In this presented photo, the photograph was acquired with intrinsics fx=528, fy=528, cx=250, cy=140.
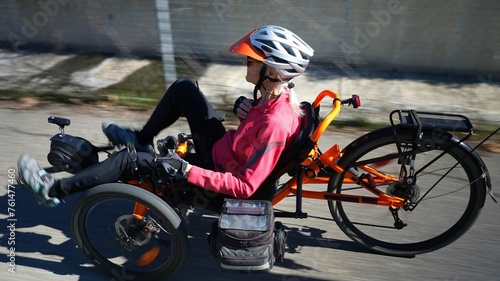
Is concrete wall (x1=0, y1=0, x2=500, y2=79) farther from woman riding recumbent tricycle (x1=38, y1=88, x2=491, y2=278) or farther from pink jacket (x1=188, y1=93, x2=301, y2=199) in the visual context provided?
pink jacket (x1=188, y1=93, x2=301, y2=199)

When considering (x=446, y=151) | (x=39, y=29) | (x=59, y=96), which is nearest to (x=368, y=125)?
(x=446, y=151)

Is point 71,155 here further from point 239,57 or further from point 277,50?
point 239,57

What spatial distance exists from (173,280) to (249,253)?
698 mm

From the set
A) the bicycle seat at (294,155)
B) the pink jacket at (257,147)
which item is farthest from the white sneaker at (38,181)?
the bicycle seat at (294,155)

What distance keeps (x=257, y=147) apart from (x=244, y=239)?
0.50 meters

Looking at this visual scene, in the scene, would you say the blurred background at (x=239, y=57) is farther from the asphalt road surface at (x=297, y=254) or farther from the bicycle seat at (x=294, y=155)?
the bicycle seat at (x=294, y=155)

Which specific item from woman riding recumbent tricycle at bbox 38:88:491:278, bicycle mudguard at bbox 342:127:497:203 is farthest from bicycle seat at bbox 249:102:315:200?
bicycle mudguard at bbox 342:127:497:203

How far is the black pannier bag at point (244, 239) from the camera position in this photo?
2781mm

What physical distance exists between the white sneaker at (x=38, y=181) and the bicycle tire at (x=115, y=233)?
0.18 metres

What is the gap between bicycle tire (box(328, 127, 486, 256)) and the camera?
309cm

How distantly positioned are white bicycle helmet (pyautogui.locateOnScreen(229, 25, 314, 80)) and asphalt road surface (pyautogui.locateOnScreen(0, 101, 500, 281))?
1.22m

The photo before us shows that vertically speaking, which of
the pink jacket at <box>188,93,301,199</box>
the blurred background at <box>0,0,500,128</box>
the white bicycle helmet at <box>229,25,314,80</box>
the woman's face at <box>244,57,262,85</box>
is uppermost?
the white bicycle helmet at <box>229,25,314,80</box>

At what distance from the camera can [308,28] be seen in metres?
A: 6.63

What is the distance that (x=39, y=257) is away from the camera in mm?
3428
